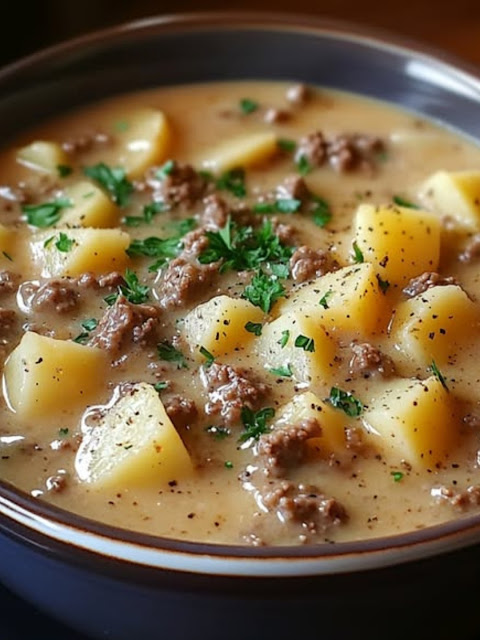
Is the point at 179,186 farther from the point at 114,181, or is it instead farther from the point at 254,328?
the point at 254,328

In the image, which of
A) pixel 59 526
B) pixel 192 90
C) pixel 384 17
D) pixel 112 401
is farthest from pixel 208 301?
pixel 384 17

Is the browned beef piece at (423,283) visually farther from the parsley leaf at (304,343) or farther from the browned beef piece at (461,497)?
the browned beef piece at (461,497)

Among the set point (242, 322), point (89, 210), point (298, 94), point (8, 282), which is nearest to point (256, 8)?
point (298, 94)

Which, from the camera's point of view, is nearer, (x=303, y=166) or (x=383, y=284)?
(x=383, y=284)

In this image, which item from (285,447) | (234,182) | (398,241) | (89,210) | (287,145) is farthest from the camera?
(287,145)

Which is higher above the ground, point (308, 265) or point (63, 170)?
point (63, 170)

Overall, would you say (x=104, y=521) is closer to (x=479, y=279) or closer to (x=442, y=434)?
(x=442, y=434)

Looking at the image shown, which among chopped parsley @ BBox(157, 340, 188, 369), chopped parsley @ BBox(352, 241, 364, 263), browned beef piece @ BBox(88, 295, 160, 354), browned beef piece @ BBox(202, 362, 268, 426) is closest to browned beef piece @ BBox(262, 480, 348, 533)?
browned beef piece @ BBox(202, 362, 268, 426)
